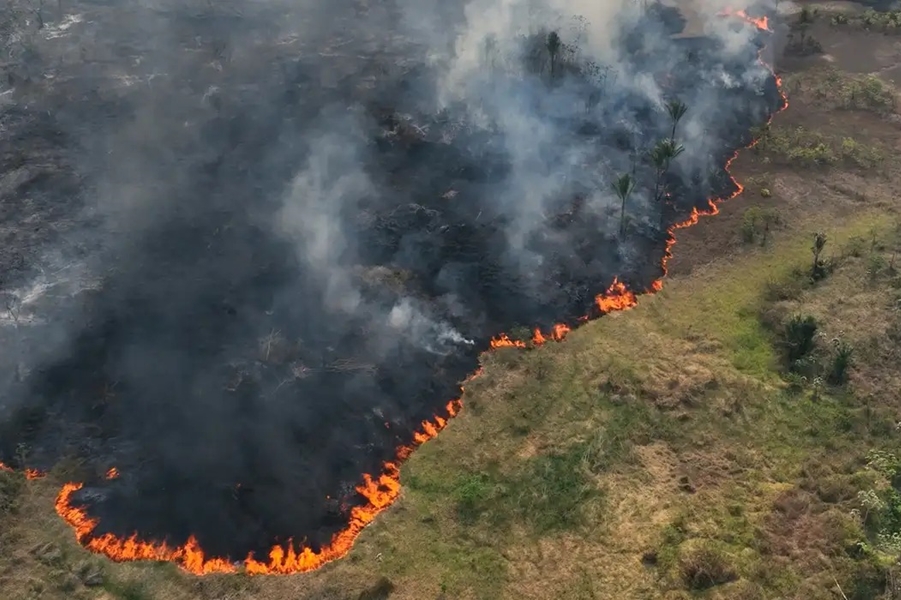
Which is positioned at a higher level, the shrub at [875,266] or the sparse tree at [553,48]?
the sparse tree at [553,48]

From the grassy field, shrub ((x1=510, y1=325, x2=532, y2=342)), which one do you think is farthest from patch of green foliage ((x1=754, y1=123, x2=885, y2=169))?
shrub ((x1=510, y1=325, x2=532, y2=342))

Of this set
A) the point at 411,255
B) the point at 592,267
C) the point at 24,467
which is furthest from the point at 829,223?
the point at 24,467

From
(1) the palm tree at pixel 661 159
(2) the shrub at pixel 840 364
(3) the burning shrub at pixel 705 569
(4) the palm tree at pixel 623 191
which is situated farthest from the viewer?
(1) the palm tree at pixel 661 159

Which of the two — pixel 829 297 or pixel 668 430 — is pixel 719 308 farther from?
pixel 668 430

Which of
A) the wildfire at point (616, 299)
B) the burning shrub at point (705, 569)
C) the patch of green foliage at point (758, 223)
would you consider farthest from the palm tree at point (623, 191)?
the burning shrub at point (705, 569)

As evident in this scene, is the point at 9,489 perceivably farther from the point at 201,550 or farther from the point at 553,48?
the point at 553,48

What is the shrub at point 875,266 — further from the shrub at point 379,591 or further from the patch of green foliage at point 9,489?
the patch of green foliage at point 9,489

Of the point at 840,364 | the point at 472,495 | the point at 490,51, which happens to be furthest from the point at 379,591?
the point at 490,51
